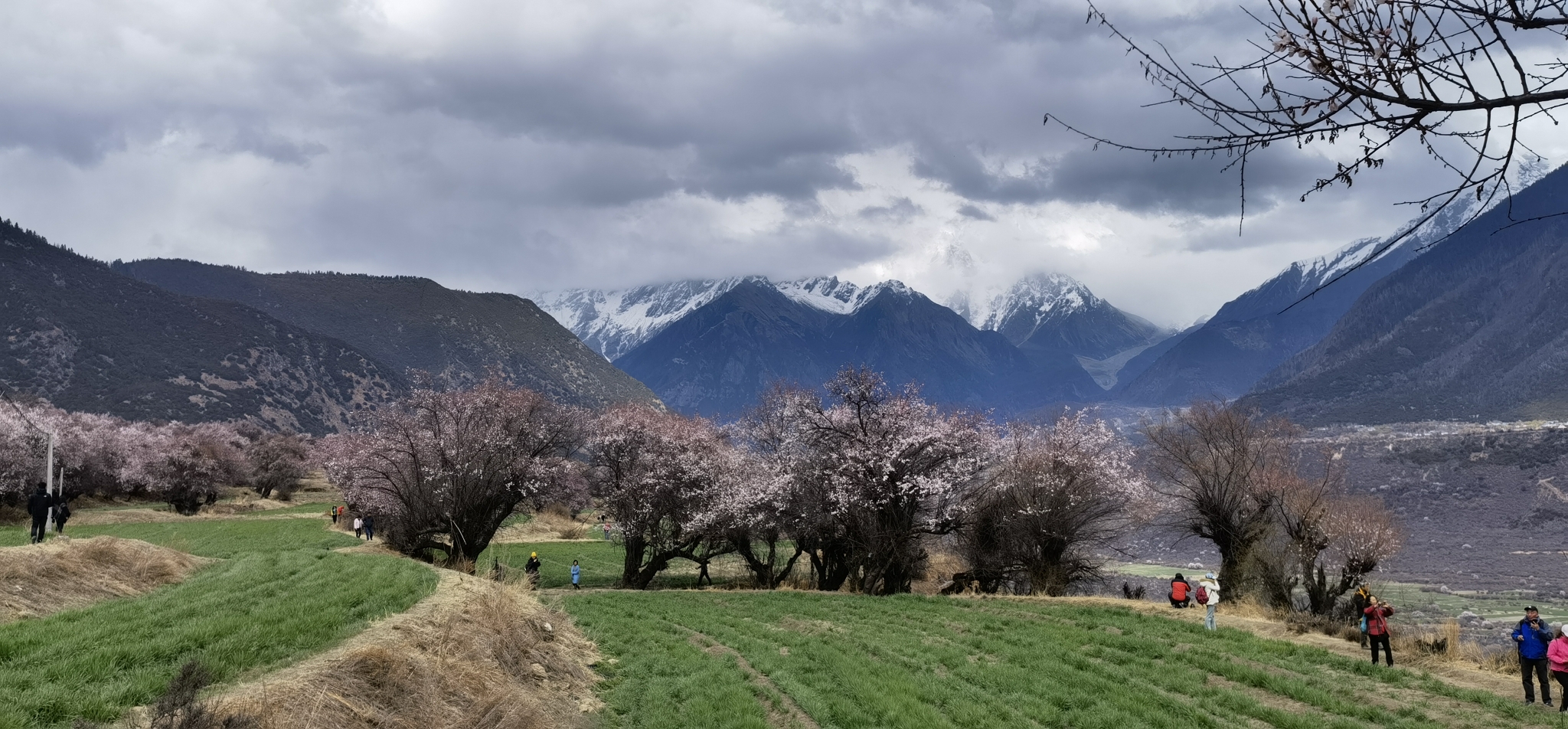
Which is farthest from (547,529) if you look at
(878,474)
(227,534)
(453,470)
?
(878,474)

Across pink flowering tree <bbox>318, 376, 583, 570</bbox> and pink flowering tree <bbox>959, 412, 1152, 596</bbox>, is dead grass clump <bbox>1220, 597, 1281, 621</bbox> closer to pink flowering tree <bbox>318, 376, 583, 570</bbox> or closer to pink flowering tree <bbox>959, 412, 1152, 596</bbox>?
pink flowering tree <bbox>959, 412, 1152, 596</bbox>

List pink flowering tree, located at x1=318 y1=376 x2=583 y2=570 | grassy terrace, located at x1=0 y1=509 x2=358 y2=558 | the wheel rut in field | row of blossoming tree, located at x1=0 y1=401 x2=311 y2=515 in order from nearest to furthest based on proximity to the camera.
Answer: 1. the wheel rut in field
2. pink flowering tree, located at x1=318 y1=376 x2=583 y2=570
3. grassy terrace, located at x1=0 y1=509 x2=358 y2=558
4. row of blossoming tree, located at x1=0 y1=401 x2=311 y2=515

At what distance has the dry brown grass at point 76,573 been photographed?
45.5 feet

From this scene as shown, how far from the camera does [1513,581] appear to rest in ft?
224

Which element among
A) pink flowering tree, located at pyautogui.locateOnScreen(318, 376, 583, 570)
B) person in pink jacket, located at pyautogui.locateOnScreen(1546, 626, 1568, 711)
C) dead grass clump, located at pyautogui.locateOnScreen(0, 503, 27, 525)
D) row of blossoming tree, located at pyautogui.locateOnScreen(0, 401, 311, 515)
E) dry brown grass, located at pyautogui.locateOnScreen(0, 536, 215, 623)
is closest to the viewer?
person in pink jacket, located at pyautogui.locateOnScreen(1546, 626, 1568, 711)

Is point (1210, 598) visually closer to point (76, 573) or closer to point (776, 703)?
point (776, 703)

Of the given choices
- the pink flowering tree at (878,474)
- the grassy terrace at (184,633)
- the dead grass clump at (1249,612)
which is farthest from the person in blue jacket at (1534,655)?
the pink flowering tree at (878,474)

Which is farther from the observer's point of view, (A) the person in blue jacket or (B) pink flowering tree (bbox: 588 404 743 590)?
(B) pink flowering tree (bbox: 588 404 743 590)

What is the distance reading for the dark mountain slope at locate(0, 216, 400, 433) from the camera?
12106 cm

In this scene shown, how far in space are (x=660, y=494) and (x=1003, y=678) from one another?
88.0 feet

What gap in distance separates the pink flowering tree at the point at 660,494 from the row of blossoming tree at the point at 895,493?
0.31ft

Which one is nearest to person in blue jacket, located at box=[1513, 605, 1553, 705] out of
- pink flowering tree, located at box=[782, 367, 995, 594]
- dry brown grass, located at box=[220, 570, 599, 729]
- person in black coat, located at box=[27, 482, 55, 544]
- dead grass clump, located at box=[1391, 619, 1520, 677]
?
dead grass clump, located at box=[1391, 619, 1520, 677]

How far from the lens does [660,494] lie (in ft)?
131

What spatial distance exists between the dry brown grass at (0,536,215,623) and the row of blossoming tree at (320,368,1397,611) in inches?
507
